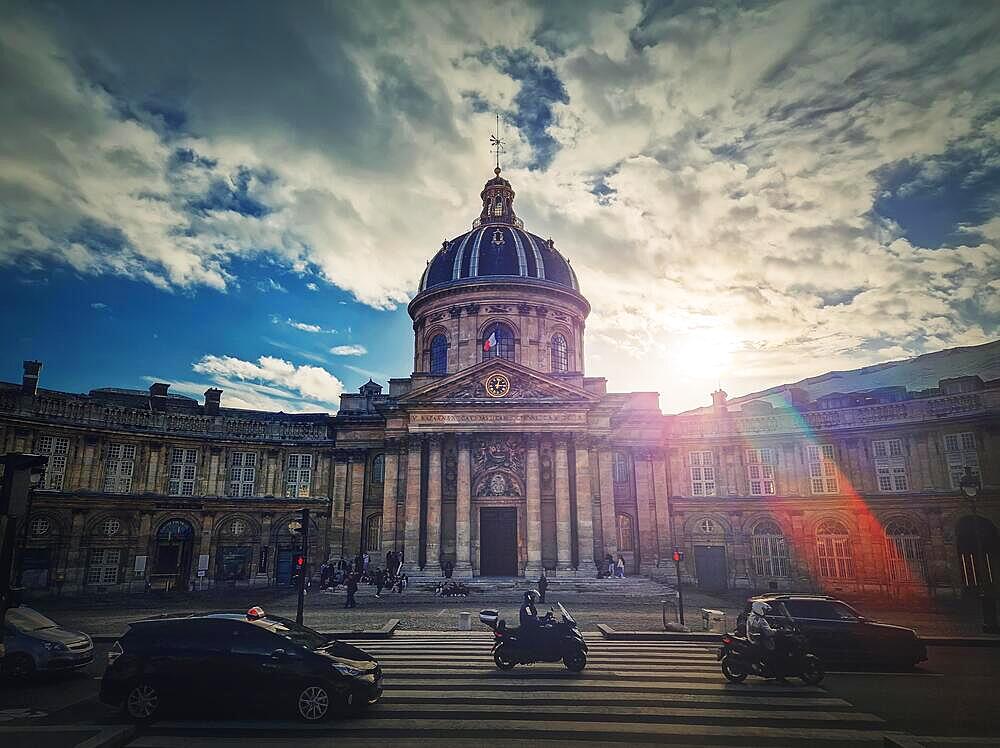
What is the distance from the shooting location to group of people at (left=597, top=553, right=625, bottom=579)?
34.8m

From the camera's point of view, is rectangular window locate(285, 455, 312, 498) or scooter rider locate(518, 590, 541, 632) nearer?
scooter rider locate(518, 590, 541, 632)

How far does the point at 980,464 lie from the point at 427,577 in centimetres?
3168

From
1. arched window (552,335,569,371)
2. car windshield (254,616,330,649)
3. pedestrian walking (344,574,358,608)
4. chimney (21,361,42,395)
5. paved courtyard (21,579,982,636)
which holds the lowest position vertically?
paved courtyard (21,579,982,636)

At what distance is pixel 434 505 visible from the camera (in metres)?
36.9

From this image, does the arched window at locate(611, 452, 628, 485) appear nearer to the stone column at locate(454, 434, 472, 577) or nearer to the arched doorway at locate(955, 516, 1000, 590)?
the stone column at locate(454, 434, 472, 577)

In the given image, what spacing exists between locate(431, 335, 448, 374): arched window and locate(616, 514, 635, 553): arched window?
677 inches

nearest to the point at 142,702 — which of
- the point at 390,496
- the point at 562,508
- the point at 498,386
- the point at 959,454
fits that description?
the point at 562,508

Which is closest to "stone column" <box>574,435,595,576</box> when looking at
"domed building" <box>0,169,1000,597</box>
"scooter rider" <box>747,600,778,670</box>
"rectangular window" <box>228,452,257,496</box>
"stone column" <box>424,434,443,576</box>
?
"domed building" <box>0,169,1000,597</box>

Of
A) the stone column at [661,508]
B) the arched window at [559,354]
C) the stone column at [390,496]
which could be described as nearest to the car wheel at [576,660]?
the stone column at [390,496]

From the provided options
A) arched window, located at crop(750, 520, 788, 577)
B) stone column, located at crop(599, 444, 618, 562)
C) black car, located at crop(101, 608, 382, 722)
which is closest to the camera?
black car, located at crop(101, 608, 382, 722)

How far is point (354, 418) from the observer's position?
4362 centimetres

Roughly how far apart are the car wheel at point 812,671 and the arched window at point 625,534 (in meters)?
27.8

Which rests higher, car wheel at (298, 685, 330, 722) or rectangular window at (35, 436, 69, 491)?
rectangular window at (35, 436, 69, 491)

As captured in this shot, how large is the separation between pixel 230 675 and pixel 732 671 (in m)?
9.97
